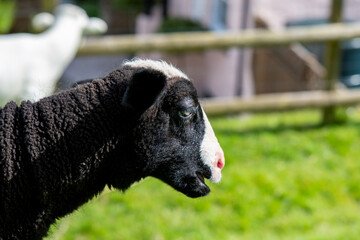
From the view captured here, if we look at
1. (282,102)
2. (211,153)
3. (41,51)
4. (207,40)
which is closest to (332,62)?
(282,102)

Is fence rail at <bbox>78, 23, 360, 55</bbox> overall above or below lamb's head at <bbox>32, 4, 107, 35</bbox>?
below

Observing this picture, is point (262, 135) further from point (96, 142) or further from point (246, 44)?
point (96, 142)

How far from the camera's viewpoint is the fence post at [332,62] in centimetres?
710

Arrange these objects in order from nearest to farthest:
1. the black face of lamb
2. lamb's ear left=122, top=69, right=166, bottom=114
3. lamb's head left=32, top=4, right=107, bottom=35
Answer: lamb's ear left=122, top=69, right=166, bottom=114 < the black face of lamb < lamb's head left=32, top=4, right=107, bottom=35

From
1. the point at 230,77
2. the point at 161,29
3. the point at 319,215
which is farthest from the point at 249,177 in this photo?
the point at 161,29

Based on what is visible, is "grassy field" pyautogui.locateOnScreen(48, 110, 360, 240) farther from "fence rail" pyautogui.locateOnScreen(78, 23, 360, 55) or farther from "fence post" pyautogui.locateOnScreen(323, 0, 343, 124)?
"fence rail" pyautogui.locateOnScreen(78, 23, 360, 55)

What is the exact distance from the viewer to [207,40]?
6629 millimetres

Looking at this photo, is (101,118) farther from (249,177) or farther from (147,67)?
(249,177)

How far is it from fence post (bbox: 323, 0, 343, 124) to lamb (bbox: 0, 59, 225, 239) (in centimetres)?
468

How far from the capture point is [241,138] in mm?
6688

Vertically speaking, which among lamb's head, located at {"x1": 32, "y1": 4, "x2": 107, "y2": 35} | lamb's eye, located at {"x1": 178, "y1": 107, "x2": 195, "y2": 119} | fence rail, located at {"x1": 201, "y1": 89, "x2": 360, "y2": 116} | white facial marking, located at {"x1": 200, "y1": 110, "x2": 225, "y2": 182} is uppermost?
lamb's eye, located at {"x1": 178, "y1": 107, "x2": 195, "y2": 119}

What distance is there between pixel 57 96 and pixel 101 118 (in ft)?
0.72

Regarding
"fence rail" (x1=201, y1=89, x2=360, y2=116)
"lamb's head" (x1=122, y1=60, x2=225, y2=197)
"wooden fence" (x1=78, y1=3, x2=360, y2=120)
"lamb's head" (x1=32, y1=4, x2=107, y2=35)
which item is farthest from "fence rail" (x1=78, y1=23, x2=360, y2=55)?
"lamb's head" (x1=122, y1=60, x2=225, y2=197)

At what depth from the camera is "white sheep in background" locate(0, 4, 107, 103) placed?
5902 mm
